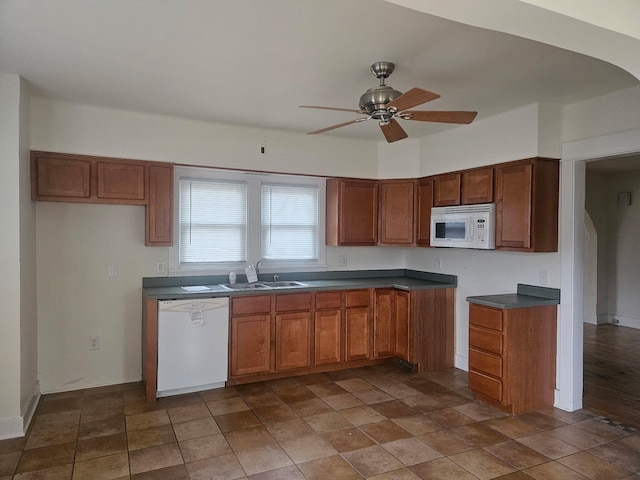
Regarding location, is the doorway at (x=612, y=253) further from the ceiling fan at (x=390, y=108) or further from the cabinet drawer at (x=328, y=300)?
the ceiling fan at (x=390, y=108)

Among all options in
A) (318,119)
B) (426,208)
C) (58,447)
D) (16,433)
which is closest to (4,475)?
(58,447)

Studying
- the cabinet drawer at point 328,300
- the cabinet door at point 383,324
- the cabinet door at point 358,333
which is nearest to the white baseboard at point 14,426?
the cabinet drawer at point 328,300

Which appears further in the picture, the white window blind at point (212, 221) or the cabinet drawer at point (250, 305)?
the white window blind at point (212, 221)

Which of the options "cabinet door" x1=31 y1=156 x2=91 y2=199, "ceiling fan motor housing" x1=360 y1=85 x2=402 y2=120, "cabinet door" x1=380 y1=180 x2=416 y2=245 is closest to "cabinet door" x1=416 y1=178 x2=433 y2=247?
"cabinet door" x1=380 y1=180 x2=416 y2=245

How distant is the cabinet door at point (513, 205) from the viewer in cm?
360

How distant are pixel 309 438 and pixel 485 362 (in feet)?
5.31

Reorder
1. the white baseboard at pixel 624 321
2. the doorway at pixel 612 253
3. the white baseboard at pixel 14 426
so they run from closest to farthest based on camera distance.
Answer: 1. the white baseboard at pixel 14 426
2. the doorway at pixel 612 253
3. the white baseboard at pixel 624 321

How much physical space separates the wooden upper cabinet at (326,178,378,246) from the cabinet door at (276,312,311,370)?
103 centimetres

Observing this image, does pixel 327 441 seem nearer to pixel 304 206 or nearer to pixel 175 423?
pixel 175 423

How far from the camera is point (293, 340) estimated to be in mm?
4297

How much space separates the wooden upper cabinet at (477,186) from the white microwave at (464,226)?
0.26 ft

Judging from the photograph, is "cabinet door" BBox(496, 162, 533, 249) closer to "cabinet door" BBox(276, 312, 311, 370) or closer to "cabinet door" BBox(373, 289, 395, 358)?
"cabinet door" BBox(373, 289, 395, 358)

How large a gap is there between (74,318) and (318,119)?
2864 mm

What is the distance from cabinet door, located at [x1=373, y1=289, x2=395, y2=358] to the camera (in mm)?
A: 4672
